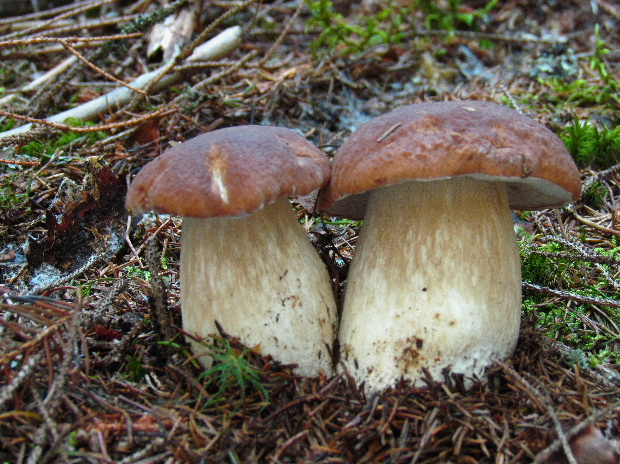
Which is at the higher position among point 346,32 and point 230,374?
point 346,32

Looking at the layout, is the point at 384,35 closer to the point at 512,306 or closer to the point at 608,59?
the point at 608,59

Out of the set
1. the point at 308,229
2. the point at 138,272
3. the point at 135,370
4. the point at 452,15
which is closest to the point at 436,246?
the point at 308,229

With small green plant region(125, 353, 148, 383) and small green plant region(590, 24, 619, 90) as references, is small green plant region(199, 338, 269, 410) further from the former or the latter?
small green plant region(590, 24, 619, 90)

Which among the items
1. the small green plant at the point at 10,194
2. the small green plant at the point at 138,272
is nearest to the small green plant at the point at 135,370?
the small green plant at the point at 138,272

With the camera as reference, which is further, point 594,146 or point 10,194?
point 594,146

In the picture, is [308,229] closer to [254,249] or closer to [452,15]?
[254,249]

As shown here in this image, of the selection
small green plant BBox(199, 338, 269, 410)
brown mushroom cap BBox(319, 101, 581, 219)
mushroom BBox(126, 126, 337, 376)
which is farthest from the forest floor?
brown mushroom cap BBox(319, 101, 581, 219)

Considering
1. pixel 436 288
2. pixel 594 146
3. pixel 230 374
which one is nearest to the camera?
pixel 230 374

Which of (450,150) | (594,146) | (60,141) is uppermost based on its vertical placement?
(450,150)
